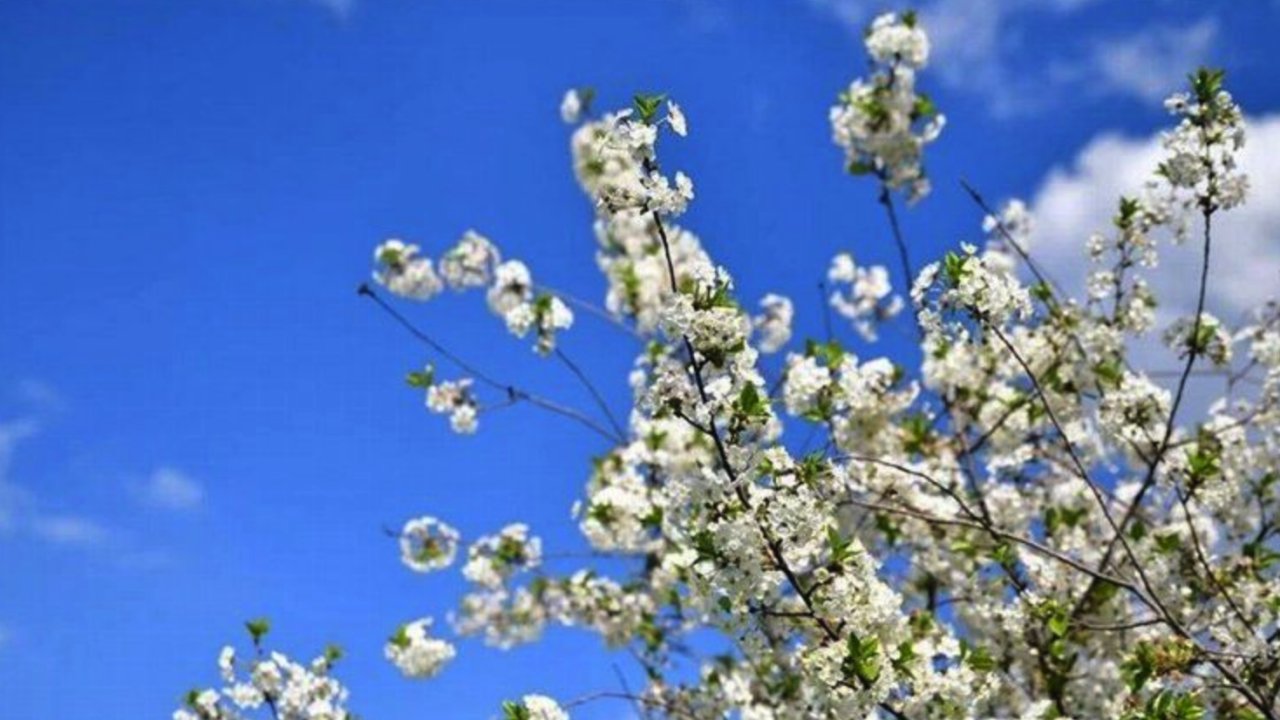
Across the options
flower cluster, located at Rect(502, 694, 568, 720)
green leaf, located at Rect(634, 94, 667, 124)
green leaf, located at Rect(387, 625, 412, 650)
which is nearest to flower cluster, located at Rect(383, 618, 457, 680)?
green leaf, located at Rect(387, 625, 412, 650)

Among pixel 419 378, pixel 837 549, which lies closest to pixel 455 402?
pixel 419 378

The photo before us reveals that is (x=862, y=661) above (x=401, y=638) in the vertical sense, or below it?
below

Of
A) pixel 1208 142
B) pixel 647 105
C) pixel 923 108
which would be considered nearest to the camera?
pixel 647 105

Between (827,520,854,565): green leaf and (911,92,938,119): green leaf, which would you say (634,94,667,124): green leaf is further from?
(911,92,938,119): green leaf

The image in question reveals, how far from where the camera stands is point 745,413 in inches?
194

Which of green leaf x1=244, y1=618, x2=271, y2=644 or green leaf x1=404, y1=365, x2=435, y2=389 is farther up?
green leaf x1=404, y1=365, x2=435, y2=389

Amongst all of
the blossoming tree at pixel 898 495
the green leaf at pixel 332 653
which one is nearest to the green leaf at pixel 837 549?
the blossoming tree at pixel 898 495

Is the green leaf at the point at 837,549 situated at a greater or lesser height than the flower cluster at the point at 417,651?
lesser

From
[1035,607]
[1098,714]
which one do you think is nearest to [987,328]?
[1035,607]

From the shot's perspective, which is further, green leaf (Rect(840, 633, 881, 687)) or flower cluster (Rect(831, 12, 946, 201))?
flower cluster (Rect(831, 12, 946, 201))

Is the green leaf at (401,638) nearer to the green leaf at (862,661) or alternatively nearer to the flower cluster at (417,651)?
the flower cluster at (417,651)

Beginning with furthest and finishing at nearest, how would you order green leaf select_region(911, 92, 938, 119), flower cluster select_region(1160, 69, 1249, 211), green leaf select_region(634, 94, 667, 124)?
green leaf select_region(911, 92, 938, 119)
flower cluster select_region(1160, 69, 1249, 211)
green leaf select_region(634, 94, 667, 124)

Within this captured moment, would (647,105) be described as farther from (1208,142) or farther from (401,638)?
(401,638)

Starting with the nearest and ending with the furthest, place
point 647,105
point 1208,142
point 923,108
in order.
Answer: point 647,105
point 1208,142
point 923,108
